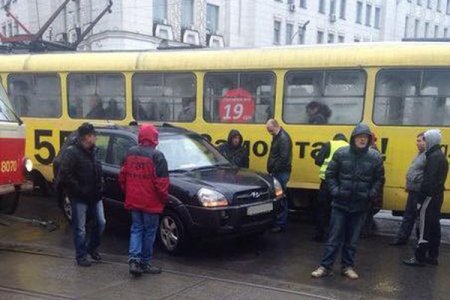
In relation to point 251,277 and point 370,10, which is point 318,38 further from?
point 251,277

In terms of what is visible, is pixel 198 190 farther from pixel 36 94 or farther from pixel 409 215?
pixel 36 94

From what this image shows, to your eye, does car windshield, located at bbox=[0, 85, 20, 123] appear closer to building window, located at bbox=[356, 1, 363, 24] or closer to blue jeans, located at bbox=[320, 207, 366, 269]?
blue jeans, located at bbox=[320, 207, 366, 269]

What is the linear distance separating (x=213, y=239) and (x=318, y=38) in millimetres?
43876

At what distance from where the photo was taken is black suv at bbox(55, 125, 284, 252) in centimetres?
666

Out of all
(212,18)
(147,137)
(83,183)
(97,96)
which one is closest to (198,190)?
(147,137)

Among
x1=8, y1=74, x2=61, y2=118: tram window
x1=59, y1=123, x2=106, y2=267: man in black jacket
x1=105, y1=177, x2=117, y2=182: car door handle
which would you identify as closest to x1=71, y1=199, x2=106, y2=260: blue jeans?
x1=59, y1=123, x2=106, y2=267: man in black jacket

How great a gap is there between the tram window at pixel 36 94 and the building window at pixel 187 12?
25.0 metres

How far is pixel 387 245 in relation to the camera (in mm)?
7699

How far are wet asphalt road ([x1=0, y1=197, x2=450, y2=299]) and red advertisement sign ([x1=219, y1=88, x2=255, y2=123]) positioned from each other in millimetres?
2023

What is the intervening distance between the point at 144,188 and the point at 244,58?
3906mm

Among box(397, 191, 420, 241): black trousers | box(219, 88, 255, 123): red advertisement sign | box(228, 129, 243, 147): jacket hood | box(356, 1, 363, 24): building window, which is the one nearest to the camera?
box(397, 191, 420, 241): black trousers

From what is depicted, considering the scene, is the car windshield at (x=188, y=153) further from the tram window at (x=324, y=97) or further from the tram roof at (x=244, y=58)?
the tram roof at (x=244, y=58)

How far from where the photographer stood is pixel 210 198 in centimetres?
664

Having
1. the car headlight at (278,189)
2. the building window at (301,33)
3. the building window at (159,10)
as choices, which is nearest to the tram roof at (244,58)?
the car headlight at (278,189)
